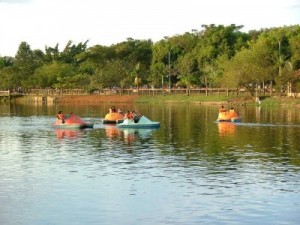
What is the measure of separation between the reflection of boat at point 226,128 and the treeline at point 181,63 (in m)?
39.2

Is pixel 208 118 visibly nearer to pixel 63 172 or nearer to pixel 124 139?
pixel 124 139

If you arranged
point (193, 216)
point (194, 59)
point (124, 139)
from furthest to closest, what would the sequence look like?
point (194, 59) < point (124, 139) < point (193, 216)

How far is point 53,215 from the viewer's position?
22.5 metres

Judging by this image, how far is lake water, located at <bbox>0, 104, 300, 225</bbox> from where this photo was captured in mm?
22359

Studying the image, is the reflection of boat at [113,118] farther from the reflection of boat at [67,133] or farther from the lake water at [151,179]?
the lake water at [151,179]

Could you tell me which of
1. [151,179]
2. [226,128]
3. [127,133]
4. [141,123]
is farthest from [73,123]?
[151,179]

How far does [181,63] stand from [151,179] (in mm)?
103961

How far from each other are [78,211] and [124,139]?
25943mm

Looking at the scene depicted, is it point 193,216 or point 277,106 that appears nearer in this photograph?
point 193,216

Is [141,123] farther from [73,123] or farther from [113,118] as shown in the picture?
[113,118]

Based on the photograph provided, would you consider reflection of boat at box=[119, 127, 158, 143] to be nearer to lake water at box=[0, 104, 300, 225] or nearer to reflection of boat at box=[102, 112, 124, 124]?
lake water at box=[0, 104, 300, 225]

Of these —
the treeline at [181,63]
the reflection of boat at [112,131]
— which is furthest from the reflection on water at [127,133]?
the treeline at [181,63]

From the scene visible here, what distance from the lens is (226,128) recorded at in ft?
191

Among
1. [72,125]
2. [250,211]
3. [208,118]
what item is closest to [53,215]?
[250,211]
